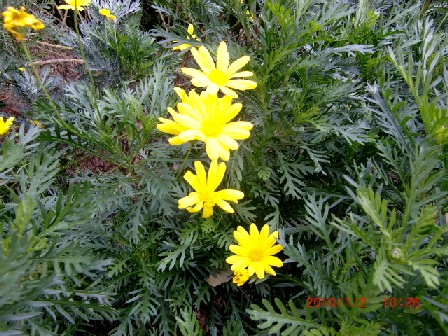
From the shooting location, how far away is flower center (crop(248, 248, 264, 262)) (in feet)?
3.52

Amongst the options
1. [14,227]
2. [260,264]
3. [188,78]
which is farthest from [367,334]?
[188,78]

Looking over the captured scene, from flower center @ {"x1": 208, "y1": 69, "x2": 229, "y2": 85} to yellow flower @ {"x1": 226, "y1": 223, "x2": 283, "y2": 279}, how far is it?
375mm

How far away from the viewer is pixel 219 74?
3.28ft

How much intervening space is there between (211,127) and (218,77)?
0.48 feet

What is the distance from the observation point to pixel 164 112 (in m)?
1.14

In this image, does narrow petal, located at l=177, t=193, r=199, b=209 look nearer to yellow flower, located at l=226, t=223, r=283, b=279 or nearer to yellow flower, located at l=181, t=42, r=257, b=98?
yellow flower, located at l=226, t=223, r=283, b=279

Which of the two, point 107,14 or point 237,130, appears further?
point 107,14

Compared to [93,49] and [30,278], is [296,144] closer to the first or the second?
[30,278]

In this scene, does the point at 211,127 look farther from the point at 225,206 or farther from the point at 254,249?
the point at 254,249

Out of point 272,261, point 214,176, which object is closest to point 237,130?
point 214,176

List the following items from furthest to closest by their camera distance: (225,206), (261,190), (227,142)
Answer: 1. (261,190)
2. (225,206)
3. (227,142)
